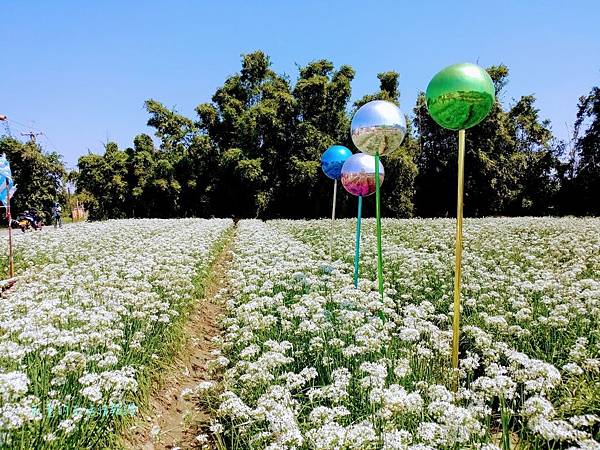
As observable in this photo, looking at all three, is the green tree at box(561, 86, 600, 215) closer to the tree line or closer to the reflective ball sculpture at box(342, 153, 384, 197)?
the tree line

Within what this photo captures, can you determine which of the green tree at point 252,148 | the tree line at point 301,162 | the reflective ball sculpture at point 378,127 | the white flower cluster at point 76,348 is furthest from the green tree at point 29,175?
the reflective ball sculpture at point 378,127

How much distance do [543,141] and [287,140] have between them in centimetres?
2871

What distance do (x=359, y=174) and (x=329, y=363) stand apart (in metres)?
5.52

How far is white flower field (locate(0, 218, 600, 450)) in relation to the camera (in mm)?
3455

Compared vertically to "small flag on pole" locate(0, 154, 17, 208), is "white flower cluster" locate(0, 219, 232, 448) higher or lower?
lower

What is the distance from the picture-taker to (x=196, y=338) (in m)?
8.10

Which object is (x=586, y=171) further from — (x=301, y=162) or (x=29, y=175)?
(x=29, y=175)

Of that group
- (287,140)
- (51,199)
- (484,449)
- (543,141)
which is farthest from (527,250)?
(51,199)

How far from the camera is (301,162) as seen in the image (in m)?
41.3

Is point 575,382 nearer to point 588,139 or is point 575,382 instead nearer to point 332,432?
point 332,432

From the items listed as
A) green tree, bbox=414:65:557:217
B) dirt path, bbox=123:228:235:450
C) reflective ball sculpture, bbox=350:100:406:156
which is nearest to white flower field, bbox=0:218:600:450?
dirt path, bbox=123:228:235:450

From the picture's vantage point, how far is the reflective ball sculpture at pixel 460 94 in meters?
5.58

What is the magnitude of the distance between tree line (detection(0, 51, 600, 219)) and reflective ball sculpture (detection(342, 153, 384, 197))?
30166 mm

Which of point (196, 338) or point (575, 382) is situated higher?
point (575, 382)
